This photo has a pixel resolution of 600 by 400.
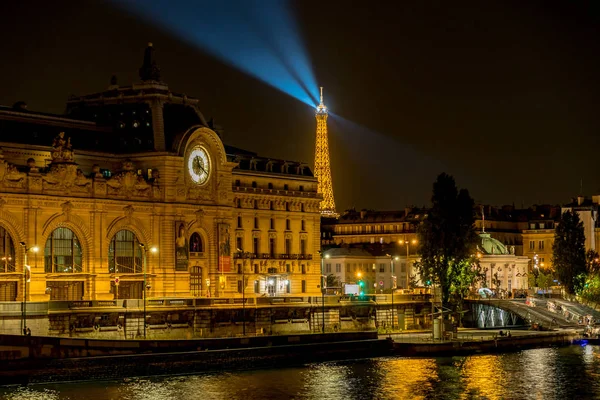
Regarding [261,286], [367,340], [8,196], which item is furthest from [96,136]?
[367,340]

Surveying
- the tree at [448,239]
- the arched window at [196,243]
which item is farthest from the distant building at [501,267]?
the arched window at [196,243]

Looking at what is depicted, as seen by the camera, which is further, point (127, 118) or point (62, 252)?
point (127, 118)

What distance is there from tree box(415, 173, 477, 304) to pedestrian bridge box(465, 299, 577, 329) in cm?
1208

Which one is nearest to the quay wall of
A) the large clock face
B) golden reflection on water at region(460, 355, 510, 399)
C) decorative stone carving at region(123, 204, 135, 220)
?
decorative stone carving at region(123, 204, 135, 220)

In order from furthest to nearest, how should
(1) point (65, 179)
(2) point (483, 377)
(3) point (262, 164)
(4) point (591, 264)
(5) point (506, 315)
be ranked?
(4) point (591, 264) → (3) point (262, 164) → (5) point (506, 315) → (1) point (65, 179) → (2) point (483, 377)

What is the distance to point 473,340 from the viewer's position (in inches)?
4542

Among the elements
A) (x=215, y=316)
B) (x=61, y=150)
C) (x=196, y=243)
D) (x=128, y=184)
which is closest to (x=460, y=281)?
(x=196, y=243)

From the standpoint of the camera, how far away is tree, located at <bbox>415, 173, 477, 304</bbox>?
131 m

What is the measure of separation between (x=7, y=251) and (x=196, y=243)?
25.4 meters

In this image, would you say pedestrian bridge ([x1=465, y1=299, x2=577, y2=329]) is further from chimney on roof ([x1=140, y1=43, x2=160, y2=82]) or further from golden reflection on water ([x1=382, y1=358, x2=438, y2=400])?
chimney on roof ([x1=140, y1=43, x2=160, y2=82])

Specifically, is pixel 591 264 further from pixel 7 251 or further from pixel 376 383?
pixel 7 251

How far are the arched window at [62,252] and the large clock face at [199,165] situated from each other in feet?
58.9

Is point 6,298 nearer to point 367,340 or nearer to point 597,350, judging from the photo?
point 367,340

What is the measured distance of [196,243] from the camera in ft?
451
